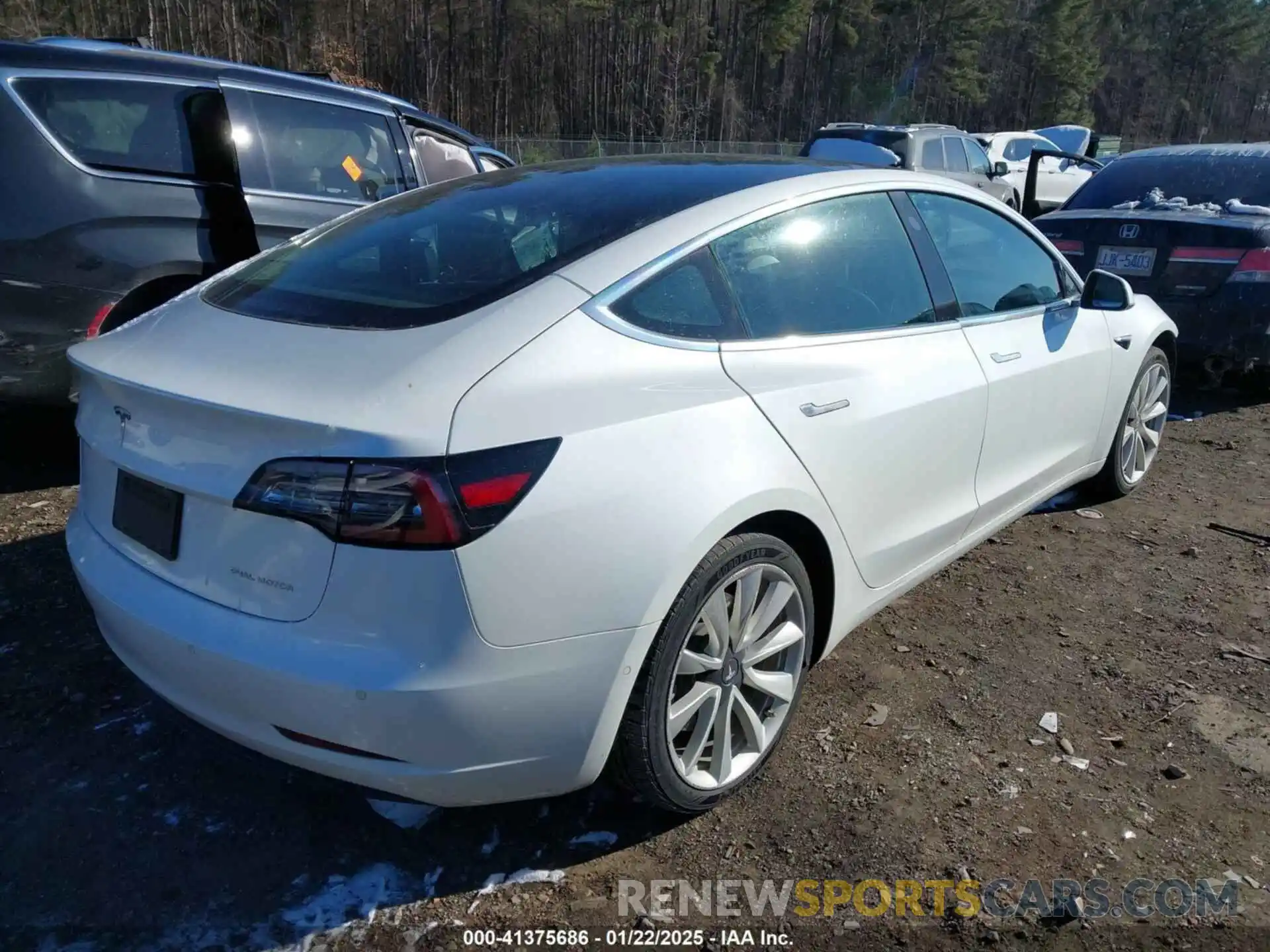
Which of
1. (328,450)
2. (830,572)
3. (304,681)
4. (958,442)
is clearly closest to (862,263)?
(958,442)

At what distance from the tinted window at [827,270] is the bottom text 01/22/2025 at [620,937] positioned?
1479mm

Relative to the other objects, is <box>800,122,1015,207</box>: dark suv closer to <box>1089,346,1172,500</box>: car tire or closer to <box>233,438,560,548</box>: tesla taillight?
<box>1089,346,1172,500</box>: car tire

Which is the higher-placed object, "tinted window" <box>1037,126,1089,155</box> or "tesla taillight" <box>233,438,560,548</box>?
"tinted window" <box>1037,126,1089,155</box>

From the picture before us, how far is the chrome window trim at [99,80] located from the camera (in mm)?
4129

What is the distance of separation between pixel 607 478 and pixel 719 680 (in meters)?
0.71

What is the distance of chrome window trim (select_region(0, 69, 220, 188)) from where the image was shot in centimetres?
413

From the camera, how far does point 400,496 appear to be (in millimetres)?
1890

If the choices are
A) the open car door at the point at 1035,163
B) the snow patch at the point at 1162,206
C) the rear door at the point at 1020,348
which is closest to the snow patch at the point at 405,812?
the rear door at the point at 1020,348

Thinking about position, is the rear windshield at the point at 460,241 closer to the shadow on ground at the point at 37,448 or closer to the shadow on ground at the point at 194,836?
the shadow on ground at the point at 194,836

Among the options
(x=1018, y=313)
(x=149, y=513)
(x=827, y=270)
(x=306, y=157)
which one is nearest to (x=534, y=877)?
(x=149, y=513)

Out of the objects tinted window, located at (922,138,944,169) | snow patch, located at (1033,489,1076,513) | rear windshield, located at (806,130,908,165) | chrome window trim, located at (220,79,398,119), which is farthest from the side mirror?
tinted window, located at (922,138,944,169)

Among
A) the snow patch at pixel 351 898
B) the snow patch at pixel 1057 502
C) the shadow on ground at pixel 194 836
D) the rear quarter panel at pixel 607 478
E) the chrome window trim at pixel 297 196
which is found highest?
the chrome window trim at pixel 297 196

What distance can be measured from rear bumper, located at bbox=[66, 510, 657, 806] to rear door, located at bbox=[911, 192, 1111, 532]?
1.93m

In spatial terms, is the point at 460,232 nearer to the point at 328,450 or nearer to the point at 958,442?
the point at 328,450
